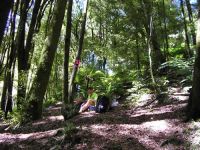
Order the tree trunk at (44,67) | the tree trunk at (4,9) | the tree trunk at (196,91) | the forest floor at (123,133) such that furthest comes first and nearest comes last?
the tree trunk at (44,67) < the tree trunk at (196,91) < the forest floor at (123,133) < the tree trunk at (4,9)

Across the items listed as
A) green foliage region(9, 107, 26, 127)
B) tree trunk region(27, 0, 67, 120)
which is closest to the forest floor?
green foliage region(9, 107, 26, 127)

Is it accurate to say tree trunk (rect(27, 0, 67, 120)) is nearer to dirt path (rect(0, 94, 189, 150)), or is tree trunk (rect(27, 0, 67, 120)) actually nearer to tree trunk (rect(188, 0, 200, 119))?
dirt path (rect(0, 94, 189, 150))

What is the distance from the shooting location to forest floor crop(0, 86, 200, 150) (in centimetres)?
683

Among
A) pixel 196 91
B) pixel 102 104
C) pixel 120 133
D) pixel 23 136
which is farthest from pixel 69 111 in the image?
pixel 196 91

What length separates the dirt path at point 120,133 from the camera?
22.6 ft

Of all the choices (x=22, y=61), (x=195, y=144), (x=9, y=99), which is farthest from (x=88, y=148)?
(x=9, y=99)

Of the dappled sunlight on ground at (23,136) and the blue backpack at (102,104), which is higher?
the blue backpack at (102,104)

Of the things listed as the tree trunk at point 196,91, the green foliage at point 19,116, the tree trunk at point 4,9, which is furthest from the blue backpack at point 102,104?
the tree trunk at point 4,9

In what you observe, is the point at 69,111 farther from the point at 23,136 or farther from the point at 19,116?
the point at 23,136

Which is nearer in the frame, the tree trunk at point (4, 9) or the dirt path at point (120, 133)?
the tree trunk at point (4, 9)

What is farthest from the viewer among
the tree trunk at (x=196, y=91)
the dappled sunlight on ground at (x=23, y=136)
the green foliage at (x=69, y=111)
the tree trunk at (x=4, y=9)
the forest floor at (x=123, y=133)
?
the green foliage at (x=69, y=111)

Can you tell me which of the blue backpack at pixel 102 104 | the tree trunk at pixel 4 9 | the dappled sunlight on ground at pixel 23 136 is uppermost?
the tree trunk at pixel 4 9

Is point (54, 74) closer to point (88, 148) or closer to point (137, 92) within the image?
point (137, 92)

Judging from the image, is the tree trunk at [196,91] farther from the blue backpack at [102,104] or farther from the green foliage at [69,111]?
the green foliage at [69,111]
